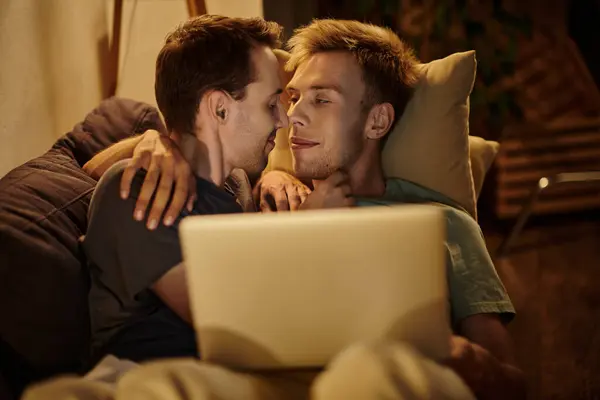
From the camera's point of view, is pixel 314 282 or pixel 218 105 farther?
pixel 218 105

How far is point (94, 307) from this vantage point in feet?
4.31

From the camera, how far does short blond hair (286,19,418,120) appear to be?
5.73ft

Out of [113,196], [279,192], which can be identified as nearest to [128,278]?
[113,196]

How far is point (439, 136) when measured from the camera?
1737 mm

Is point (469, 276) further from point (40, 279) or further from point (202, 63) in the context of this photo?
point (40, 279)

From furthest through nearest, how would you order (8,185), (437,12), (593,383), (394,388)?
1. (437,12)
2. (593,383)
3. (8,185)
4. (394,388)

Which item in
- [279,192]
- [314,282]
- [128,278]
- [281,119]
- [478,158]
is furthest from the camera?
[478,158]

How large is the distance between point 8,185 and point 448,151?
1009mm

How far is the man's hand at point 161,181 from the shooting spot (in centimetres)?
123

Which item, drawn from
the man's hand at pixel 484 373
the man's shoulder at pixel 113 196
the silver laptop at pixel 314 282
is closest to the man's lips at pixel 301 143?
the man's shoulder at pixel 113 196

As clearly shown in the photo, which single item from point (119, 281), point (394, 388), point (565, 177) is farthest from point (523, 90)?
Answer: point (394, 388)

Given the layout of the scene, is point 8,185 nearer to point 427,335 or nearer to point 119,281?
point 119,281

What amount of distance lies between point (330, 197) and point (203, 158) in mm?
272

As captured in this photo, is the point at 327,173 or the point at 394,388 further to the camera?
the point at 327,173
